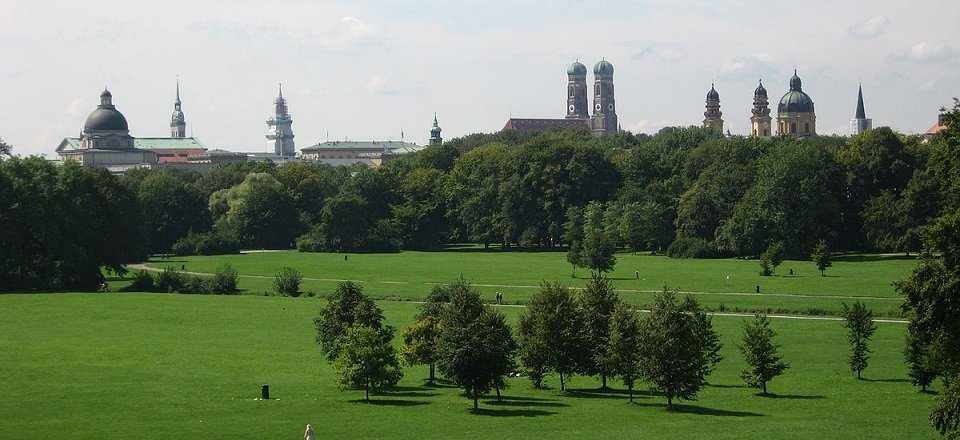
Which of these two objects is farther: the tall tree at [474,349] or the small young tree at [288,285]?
the small young tree at [288,285]

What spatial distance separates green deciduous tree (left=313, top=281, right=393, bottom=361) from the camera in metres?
48.8

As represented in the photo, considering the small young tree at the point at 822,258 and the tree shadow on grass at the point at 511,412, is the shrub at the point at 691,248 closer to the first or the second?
the small young tree at the point at 822,258

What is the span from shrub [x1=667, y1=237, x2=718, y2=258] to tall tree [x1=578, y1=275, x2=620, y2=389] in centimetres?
5864

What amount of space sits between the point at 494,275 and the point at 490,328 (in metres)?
45.9

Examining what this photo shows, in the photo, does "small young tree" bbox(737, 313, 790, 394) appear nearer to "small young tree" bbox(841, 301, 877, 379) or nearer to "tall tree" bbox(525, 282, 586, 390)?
"small young tree" bbox(841, 301, 877, 379)

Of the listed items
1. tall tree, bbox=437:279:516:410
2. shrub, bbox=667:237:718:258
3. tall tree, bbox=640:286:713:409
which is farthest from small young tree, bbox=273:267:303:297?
tall tree, bbox=640:286:713:409

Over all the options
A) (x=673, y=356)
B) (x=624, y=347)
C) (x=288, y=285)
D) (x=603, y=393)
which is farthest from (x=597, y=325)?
(x=288, y=285)

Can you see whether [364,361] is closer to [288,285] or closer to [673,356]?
[673,356]

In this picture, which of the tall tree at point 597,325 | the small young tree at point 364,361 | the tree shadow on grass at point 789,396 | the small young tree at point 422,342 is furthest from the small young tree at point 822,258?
the small young tree at point 364,361

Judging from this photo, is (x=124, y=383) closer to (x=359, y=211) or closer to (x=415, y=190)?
(x=359, y=211)

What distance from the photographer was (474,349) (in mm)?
43062

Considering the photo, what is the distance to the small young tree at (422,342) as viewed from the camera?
159ft

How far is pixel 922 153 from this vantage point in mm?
110688

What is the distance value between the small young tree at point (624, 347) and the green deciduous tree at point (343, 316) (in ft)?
26.4
